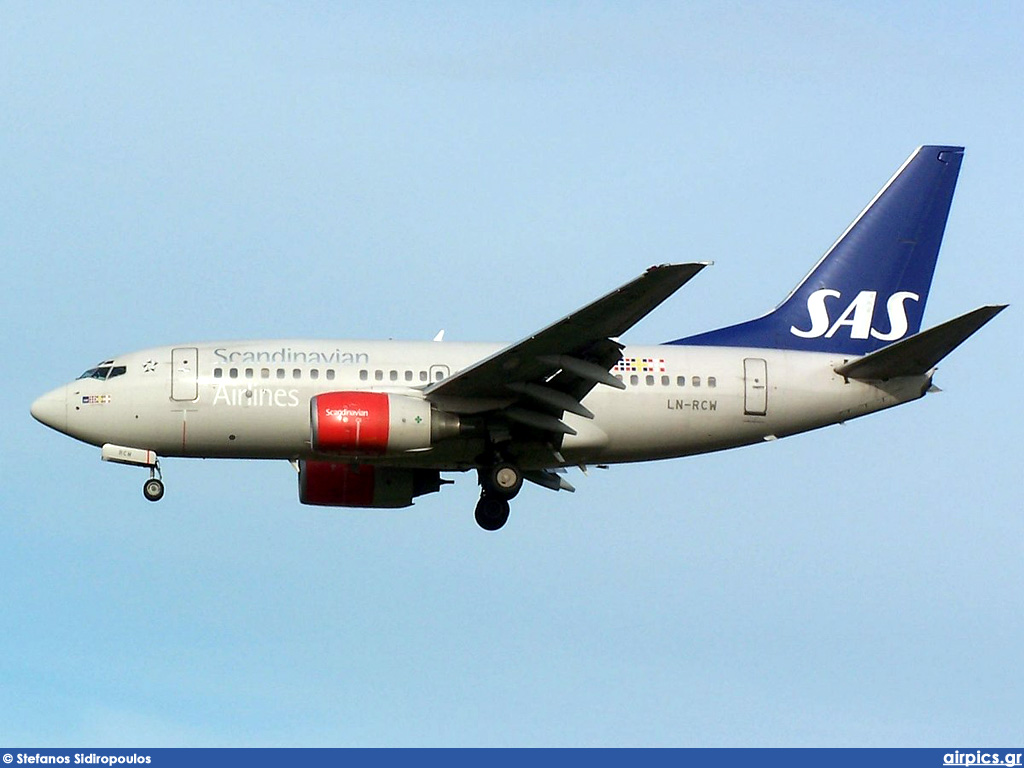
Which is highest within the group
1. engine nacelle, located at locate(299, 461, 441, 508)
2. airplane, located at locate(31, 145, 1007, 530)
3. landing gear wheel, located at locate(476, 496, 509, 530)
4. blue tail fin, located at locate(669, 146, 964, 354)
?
blue tail fin, located at locate(669, 146, 964, 354)

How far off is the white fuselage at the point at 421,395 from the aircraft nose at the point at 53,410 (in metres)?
0.03

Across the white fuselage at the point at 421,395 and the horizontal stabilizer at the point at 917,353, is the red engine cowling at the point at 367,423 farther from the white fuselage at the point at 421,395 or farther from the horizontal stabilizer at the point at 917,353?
the horizontal stabilizer at the point at 917,353

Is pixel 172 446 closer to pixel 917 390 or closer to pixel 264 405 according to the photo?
pixel 264 405

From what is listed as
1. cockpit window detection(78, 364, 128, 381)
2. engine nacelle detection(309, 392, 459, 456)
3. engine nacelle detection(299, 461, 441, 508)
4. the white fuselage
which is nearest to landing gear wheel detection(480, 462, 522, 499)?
the white fuselage

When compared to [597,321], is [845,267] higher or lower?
higher

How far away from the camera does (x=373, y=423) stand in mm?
32438

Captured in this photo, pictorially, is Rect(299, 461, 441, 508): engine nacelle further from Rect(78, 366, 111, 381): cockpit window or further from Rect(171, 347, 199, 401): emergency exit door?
Rect(78, 366, 111, 381): cockpit window

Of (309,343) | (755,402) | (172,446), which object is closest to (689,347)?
(755,402)

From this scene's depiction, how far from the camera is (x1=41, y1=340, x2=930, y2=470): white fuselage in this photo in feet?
110

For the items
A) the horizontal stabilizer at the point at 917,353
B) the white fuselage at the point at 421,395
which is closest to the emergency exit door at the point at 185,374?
the white fuselage at the point at 421,395

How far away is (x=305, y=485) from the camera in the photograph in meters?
36.2

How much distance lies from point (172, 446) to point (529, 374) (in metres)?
7.21

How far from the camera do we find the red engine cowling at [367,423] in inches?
1267

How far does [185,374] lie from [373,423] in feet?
13.6
